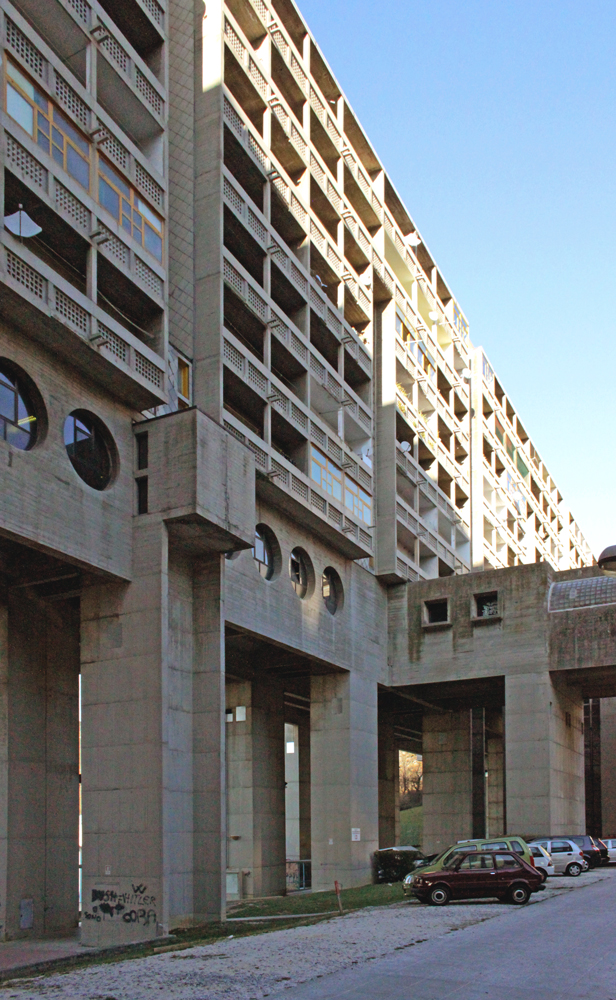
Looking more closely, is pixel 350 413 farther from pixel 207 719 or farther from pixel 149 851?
pixel 149 851

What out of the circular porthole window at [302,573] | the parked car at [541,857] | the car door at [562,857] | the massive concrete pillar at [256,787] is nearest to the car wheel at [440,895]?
the parked car at [541,857]

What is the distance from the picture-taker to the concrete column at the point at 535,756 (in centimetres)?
4425

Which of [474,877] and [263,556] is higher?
[263,556]

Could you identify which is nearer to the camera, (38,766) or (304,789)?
(38,766)

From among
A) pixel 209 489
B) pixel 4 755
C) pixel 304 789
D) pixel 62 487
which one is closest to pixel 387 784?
pixel 304 789

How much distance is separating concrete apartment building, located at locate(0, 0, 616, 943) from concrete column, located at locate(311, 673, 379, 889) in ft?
0.42

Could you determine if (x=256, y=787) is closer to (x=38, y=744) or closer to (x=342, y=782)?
(x=342, y=782)

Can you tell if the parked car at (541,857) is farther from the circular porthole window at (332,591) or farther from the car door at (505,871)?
the circular porthole window at (332,591)

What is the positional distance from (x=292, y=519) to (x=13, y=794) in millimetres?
15435

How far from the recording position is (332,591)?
44.1m

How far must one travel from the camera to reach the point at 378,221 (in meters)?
51.1

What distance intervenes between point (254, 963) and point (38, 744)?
15.2m

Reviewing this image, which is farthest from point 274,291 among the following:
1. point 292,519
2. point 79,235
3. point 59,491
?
point 59,491

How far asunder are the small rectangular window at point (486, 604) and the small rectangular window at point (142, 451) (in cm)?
2269
